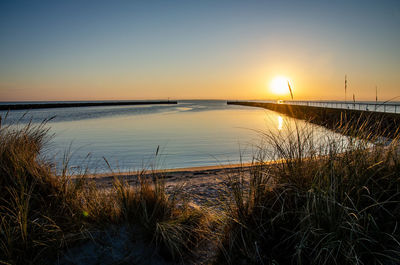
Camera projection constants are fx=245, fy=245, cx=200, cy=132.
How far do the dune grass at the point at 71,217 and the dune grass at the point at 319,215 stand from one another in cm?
55

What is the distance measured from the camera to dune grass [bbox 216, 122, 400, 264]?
2.12 metres

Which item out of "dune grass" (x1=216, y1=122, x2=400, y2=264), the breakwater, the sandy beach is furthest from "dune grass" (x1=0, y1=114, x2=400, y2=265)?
the sandy beach

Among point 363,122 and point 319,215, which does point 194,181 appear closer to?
point 363,122

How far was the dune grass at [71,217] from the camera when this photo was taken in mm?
2486

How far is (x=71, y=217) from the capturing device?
284 centimetres

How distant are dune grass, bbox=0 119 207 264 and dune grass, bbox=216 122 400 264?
55 centimetres

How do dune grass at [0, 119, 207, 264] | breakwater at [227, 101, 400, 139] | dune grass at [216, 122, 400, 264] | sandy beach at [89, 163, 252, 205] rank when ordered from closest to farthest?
dune grass at [216, 122, 400, 264] → dune grass at [0, 119, 207, 264] → breakwater at [227, 101, 400, 139] → sandy beach at [89, 163, 252, 205]

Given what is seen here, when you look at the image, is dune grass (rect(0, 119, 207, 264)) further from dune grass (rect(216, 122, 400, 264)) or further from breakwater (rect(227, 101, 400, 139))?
breakwater (rect(227, 101, 400, 139))

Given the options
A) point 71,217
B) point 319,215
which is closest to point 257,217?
point 319,215

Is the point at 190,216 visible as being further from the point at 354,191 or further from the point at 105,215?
the point at 354,191

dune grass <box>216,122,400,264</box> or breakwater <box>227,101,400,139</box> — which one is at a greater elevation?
breakwater <box>227,101,400,139</box>

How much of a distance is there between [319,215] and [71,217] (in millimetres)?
2654

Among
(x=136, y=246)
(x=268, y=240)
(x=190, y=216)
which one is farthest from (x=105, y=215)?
(x=268, y=240)

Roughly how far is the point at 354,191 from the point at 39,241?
3.25 metres
